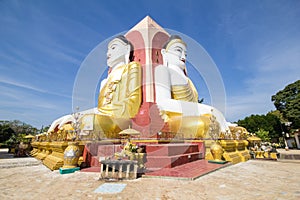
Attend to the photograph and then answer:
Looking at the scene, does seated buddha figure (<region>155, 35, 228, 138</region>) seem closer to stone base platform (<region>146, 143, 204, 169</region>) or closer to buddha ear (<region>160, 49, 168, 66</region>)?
buddha ear (<region>160, 49, 168, 66</region>)

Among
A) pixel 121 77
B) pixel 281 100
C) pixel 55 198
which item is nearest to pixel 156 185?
pixel 55 198

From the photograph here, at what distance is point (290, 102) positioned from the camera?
25.4 meters

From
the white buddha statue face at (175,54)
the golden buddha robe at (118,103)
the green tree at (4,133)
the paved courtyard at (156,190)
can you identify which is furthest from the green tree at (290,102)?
the green tree at (4,133)

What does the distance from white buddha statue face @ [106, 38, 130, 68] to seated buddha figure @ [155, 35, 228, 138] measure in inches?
131

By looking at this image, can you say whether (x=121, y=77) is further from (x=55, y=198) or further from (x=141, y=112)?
(x=55, y=198)

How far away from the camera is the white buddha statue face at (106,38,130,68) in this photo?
15.9 m

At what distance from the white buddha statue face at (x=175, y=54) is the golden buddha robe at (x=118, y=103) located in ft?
12.5

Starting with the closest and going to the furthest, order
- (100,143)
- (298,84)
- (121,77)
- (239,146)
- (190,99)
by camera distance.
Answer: (100,143)
(239,146)
(121,77)
(190,99)
(298,84)

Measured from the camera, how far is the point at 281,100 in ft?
88.8

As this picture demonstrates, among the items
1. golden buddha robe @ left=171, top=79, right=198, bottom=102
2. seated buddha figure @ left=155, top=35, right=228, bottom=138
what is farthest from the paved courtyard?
golden buddha robe @ left=171, top=79, right=198, bottom=102

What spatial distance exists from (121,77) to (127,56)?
3.40 meters

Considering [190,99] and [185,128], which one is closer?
[185,128]

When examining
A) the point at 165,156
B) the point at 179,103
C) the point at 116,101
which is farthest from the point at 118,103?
the point at 165,156

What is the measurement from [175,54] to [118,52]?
5.25 meters
